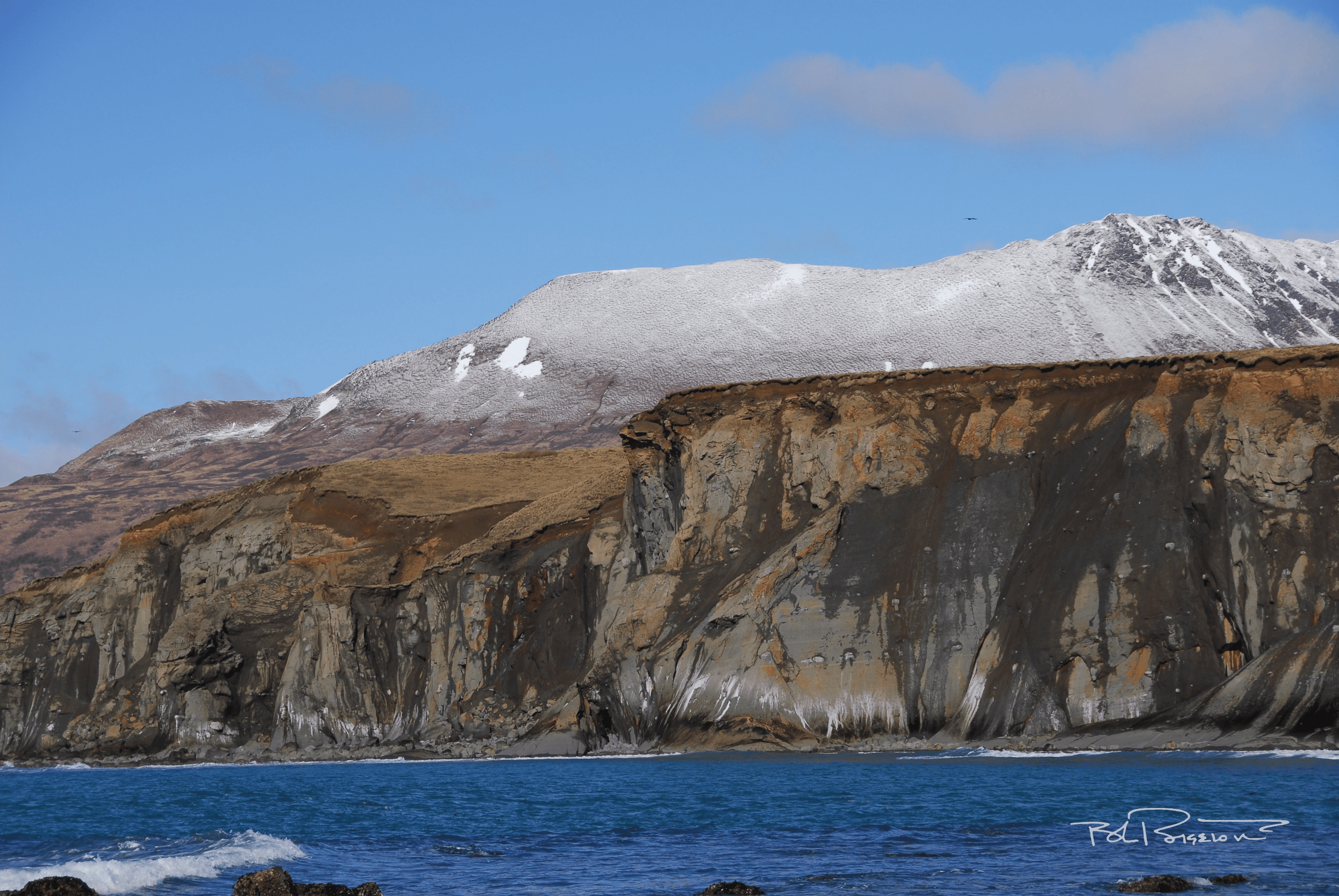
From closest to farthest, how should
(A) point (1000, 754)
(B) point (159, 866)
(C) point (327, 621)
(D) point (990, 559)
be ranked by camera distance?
(B) point (159, 866), (A) point (1000, 754), (D) point (990, 559), (C) point (327, 621)

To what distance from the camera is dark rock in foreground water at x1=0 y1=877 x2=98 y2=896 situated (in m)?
23.9

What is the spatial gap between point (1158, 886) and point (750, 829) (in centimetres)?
1264

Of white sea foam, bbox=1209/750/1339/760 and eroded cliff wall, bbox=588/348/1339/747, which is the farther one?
eroded cliff wall, bbox=588/348/1339/747

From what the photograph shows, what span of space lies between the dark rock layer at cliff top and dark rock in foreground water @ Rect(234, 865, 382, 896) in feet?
104

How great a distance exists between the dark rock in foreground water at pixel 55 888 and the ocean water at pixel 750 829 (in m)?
3.34

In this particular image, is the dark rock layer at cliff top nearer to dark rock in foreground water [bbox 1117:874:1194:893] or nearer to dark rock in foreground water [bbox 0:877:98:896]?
dark rock in foreground water [bbox 1117:874:1194:893]

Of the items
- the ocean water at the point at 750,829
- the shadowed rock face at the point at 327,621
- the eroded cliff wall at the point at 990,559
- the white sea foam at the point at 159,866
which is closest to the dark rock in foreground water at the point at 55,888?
the white sea foam at the point at 159,866

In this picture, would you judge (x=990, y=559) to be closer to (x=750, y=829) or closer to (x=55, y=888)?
(x=750, y=829)

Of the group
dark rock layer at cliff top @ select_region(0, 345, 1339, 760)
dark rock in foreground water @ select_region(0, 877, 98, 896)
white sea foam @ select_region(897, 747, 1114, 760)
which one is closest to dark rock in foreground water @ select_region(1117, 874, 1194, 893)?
dark rock in foreground water @ select_region(0, 877, 98, 896)

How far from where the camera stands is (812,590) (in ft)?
193

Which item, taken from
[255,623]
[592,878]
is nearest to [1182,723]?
[592,878]

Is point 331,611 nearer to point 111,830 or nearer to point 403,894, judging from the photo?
point 111,830

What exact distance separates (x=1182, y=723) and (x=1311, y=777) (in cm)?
1106

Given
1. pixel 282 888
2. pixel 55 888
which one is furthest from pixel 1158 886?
pixel 55 888
